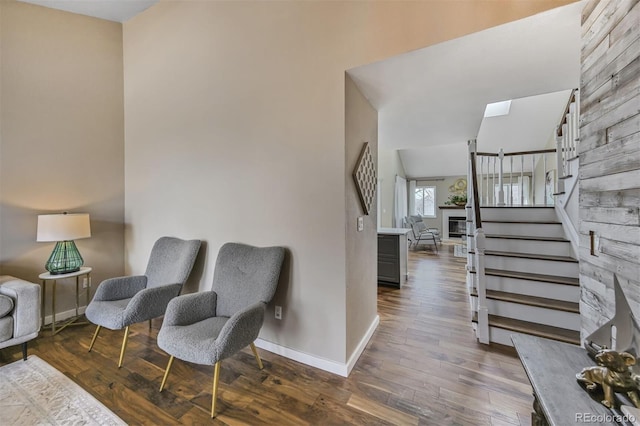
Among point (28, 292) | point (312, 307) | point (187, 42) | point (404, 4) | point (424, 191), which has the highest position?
point (187, 42)

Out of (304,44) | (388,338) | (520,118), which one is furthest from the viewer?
(520,118)

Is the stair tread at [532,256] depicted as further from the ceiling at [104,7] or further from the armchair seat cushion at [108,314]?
the ceiling at [104,7]

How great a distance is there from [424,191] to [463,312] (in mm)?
7225

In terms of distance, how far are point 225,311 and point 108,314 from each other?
90 centimetres

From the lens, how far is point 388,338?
247 cm

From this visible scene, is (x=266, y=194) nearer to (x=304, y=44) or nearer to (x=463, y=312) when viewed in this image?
(x=304, y=44)

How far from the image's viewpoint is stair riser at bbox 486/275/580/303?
2.49 m

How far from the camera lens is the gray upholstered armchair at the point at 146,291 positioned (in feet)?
6.66

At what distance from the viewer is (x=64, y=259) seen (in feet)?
8.65

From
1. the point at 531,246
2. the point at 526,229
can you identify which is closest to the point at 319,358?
the point at 531,246

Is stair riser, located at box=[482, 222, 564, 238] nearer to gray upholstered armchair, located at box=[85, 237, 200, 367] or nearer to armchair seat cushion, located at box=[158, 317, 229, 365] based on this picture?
armchair seat cushion, located at box=[158, 317, 229, 365]

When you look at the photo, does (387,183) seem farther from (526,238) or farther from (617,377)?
(617,377)

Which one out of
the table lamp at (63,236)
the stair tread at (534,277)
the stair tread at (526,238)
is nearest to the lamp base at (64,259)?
the table lamp at (63,236)

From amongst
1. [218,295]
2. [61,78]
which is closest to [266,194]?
[218,295]
